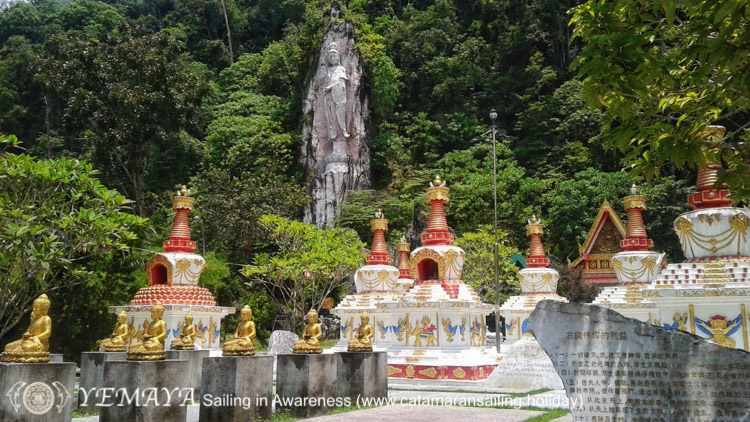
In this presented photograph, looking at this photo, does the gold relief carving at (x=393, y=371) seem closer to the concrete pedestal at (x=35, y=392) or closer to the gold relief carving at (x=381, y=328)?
the gold relief carving at (x=381, y=328)

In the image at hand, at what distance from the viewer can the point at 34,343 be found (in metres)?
8.48

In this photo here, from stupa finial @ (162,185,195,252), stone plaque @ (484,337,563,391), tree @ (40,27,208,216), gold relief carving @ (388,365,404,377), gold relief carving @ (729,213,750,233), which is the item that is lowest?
gold relief carving @ (388,365,404,377)

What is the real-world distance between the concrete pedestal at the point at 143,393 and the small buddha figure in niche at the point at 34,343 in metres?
0.95

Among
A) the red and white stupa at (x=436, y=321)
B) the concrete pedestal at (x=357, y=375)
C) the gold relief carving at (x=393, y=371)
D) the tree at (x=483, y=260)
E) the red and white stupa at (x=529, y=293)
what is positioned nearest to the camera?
the concrete pedestal at (x=357, y=375)

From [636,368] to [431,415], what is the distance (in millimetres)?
4290

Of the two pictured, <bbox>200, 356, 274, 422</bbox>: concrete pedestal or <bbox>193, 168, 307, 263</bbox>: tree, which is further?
<bbox>193, 168, 307, 263</bbox>: tree

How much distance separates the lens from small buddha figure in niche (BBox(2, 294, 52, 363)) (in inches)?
327

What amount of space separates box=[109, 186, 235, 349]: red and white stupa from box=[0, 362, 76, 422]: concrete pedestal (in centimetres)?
1011

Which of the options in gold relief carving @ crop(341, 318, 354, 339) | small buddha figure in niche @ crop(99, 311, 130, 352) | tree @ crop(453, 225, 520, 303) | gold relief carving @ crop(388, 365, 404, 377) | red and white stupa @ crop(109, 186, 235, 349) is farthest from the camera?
tree @ crop(453, 225, 520, 303)

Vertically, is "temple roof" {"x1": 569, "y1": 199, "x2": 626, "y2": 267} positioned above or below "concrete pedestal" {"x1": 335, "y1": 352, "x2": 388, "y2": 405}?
above

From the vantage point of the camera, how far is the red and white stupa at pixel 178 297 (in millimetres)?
18984

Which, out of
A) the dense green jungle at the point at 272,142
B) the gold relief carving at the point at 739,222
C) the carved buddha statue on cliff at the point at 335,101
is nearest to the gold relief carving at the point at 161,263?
the dense green jungle at the point at 272,142

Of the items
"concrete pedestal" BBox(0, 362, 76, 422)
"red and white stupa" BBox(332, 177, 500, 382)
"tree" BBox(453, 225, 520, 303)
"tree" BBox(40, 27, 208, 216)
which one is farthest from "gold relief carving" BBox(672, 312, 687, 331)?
"tree" BBox(40, 27, 208, 216)

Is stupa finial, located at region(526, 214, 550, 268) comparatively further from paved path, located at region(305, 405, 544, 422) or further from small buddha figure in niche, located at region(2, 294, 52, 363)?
small buddha figure in niche, located at region(2, 294, 52, 363)
